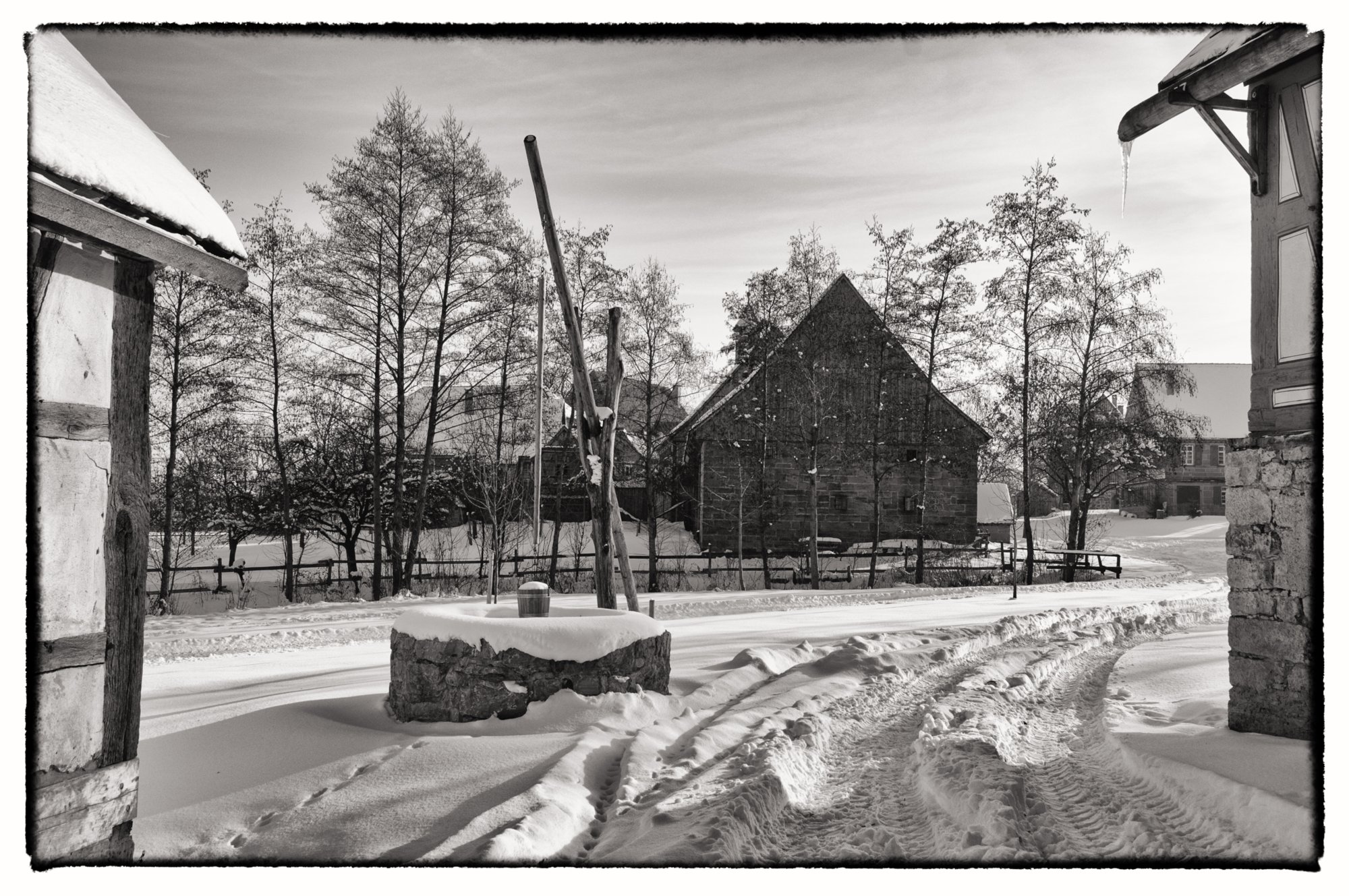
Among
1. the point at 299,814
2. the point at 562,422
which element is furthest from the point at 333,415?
the point at 299,814

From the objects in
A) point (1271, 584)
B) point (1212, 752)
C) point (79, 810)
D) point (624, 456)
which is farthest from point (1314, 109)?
point (624, 456)

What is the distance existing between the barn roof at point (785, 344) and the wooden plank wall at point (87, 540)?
17428 millimetres

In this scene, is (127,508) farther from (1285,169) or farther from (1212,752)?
(1285,169)

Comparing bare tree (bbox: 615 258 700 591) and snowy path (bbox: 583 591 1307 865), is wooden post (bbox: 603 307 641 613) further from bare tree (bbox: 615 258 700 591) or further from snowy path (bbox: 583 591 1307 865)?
bare tree (bbox: 615 258 700 591)

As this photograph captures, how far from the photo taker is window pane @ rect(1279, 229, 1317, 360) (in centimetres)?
417

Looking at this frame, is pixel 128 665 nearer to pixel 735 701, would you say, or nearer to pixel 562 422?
pixel 735 701

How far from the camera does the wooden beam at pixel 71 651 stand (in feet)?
10.1

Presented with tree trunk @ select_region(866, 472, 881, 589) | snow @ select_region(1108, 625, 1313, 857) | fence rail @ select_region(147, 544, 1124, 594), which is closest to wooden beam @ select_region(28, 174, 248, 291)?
snow @ select_region(1108, 625, 1313, 857)

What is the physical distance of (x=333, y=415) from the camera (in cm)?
1662

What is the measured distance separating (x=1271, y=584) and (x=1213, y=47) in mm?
2535

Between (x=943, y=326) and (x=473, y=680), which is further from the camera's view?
(x=943, y=326)

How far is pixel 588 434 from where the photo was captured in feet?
26.8

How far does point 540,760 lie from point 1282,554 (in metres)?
3.68

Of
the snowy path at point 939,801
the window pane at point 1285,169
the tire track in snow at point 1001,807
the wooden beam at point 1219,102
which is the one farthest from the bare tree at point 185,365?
the window pane at point 1285,169
